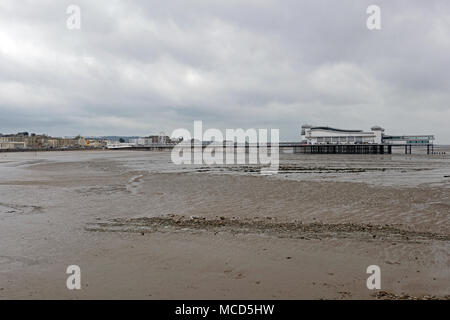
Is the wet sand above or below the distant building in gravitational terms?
below

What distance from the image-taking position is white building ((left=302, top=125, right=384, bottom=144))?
126875 mm

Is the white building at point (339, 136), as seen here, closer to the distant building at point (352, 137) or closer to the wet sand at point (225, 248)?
the distant building at point (352, 137)

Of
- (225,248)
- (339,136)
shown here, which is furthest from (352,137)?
(225,248)

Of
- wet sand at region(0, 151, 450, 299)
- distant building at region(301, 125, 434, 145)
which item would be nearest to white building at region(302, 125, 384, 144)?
distant building at region(301, 125, 434, 145)

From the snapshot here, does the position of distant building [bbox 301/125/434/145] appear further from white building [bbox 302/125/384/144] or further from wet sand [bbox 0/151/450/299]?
wet sand [bbox 0/151/450/299]

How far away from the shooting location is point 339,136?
130500 millimetres

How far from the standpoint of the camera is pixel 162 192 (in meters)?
18.0

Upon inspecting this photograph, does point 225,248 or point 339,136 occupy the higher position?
point 339,136

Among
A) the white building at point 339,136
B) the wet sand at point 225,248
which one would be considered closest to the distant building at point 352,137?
the white building at point 339,136

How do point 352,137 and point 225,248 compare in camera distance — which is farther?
point 352,137

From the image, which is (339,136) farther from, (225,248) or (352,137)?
(225,248)
